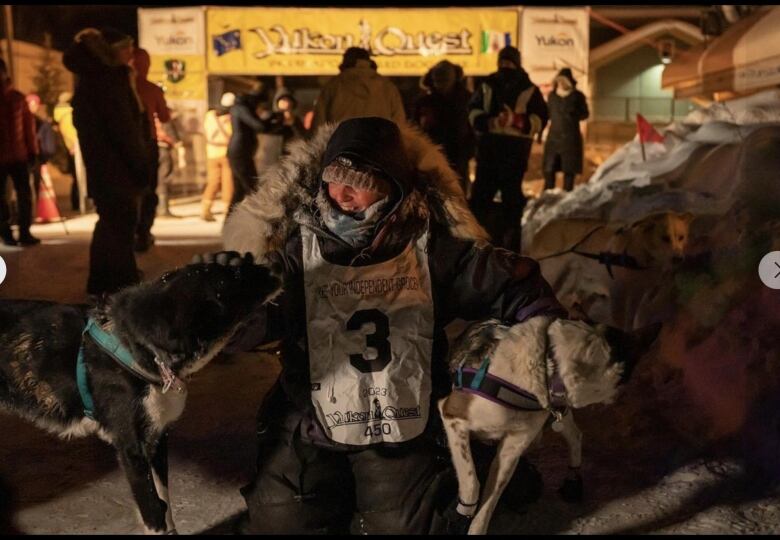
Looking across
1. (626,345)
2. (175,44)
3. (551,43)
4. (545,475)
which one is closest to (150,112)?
(545,475)

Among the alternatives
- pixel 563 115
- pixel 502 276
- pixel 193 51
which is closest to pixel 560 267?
pixel 502 276

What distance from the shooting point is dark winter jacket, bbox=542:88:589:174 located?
10.3 metres

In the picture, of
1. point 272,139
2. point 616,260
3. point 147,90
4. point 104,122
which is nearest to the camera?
point 616,260

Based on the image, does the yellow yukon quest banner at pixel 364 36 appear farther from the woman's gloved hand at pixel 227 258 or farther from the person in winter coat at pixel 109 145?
the woman's gloved hand at pixel 227 258

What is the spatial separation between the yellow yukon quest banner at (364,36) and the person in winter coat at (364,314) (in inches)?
517

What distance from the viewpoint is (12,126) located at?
7715 millimetres

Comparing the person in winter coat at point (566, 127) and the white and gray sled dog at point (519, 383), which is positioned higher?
the person in winter coat at point (566, 127)

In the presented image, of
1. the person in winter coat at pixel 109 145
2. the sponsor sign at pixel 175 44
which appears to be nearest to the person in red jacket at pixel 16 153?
the person in winter coat at pixel 109 145

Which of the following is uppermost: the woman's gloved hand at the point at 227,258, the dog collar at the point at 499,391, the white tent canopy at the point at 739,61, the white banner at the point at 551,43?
the white banner at the point at 551,43

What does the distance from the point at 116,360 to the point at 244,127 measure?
7.03 metres

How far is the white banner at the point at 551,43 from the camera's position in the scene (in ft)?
49.5

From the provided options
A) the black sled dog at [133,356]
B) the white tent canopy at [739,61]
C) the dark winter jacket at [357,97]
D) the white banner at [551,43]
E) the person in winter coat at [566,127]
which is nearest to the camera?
the black sled dog at [133,356]

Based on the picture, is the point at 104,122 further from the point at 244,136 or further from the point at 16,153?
the point at 244,136

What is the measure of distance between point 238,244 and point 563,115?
27.6 ft
